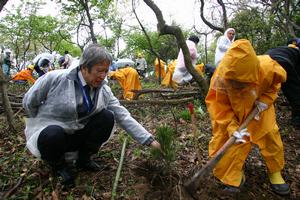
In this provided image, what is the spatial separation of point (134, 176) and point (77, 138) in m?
0.60

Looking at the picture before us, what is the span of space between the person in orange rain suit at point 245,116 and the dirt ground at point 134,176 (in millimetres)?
155

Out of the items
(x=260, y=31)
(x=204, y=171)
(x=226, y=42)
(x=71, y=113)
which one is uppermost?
(x=260, y=31)

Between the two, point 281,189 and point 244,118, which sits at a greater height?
point 244,118

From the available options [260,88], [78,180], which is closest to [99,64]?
[78,180]

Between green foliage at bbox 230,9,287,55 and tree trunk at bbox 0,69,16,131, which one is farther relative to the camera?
green foliage at bbox 230,9,287,55

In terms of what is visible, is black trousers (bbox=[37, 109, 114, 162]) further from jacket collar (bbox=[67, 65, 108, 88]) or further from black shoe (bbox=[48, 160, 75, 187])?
jacket collar (bbox=[67, 65, 108, 88])

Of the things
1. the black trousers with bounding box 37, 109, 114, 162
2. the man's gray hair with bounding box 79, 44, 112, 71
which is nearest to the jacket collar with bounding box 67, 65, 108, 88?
the man's gray hair with bounding box 79, 44, 112, 71

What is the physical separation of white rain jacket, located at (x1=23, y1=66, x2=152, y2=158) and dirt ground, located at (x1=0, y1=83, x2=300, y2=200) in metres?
0.34

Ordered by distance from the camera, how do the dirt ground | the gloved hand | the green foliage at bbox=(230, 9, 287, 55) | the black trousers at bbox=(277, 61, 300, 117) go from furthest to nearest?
the green foliage at bbox=(230, 9, 287, 55), the black trousers at bbox=(277, 61, 300, 117), the gloved hand, the dirt ground

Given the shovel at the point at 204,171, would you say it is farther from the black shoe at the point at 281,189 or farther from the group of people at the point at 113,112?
the black shoe at the point at 281,189

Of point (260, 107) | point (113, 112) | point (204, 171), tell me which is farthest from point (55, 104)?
point (260, 107)

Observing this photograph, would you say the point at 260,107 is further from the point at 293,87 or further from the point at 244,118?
the point at 293,87

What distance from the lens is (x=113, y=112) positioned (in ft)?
9.25

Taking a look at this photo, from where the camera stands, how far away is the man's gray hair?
91.7 inches
